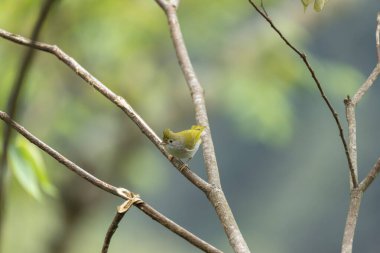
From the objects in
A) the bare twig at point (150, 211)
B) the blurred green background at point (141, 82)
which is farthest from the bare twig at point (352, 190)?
the blurred green background at point (141, 82)

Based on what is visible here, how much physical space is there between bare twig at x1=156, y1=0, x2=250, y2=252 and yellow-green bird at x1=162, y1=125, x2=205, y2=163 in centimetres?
12

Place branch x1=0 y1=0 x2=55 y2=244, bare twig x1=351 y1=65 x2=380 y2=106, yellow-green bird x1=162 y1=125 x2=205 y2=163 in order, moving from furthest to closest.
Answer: yellow-green bird x1=162 y1=125 x2=205 y2=163, bare twig x1=351 y1=65 x2=380 y2=106, branch x1=0 y1=0 x2=55 y2=244

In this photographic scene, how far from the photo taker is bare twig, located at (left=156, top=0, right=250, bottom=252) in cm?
67

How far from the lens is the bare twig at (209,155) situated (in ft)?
2.20

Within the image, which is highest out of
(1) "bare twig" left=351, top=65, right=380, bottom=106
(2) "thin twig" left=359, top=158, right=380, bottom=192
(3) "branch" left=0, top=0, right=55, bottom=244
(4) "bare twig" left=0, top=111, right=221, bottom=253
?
(1) "bare twig" left=351, top=65, right=380, bottom=106

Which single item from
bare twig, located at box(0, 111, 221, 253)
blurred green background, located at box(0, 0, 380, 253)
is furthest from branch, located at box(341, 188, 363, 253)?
blurred green background, located at box(0, 0, 380, 253)

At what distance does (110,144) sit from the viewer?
534 cm

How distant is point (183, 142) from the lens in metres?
1.16

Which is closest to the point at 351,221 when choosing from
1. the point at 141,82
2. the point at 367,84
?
the point at 367,84

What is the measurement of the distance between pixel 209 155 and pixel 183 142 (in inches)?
13.0

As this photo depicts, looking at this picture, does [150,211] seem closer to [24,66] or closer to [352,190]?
[352,190]

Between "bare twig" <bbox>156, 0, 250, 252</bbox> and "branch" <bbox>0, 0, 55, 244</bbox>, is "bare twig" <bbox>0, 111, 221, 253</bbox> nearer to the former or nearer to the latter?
"bare twig" <bbox>156, 0, 250, 252</bbox>

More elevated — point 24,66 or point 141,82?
point 141,82

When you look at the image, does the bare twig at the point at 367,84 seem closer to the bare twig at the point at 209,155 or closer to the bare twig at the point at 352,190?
the bare twig at the point at 352,190
